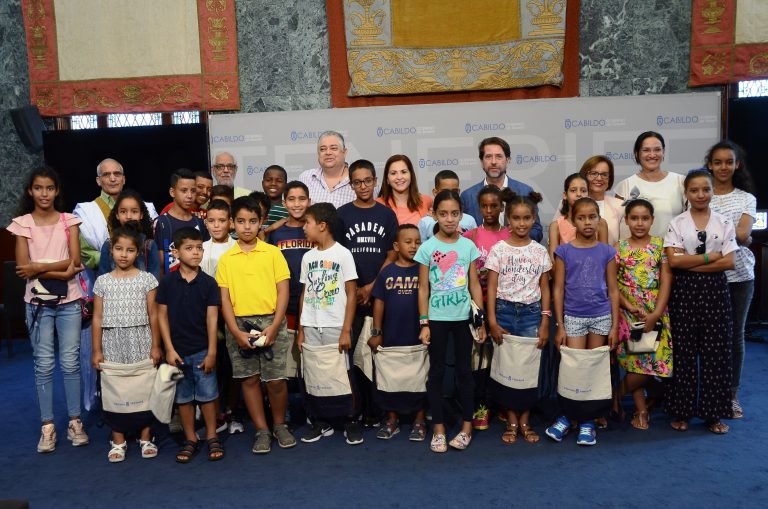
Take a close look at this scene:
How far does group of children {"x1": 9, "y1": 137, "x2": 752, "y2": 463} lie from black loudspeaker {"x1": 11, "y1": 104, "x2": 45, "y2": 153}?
3.41 meters

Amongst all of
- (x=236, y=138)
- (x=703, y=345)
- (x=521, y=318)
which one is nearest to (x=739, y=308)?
(x=703, y=345)

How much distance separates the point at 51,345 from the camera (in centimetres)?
333

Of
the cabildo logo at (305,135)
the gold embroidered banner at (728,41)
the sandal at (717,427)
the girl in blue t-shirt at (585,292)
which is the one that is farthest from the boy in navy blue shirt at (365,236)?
the gold embroidered banner at (728,41)

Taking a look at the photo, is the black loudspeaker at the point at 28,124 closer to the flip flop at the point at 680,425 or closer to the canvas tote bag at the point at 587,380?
the canvas tote bag at the point at 587,380

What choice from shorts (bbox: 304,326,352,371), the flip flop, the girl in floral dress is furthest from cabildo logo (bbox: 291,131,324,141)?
the flip flop

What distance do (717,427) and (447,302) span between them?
5.32 ft

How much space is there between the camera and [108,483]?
9.37ft

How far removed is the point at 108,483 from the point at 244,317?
99 centimetres

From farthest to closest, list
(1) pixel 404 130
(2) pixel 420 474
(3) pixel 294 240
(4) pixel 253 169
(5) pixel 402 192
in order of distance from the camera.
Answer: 1. (4) pixel 253 169
2. (1) pixel 404 130
3. (5) pixel 402 192
4. (3) pixel 294 240
5. (2) pixel 420 474

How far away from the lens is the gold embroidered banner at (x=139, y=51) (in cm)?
602

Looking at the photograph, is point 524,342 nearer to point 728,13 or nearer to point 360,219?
point 360,219

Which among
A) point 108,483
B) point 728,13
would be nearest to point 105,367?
point 108,483

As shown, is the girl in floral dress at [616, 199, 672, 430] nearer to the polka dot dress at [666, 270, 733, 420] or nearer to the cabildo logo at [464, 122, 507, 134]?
the polka dot dress at [666, 270, 733, 420]

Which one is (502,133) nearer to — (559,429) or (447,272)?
(447,272)
